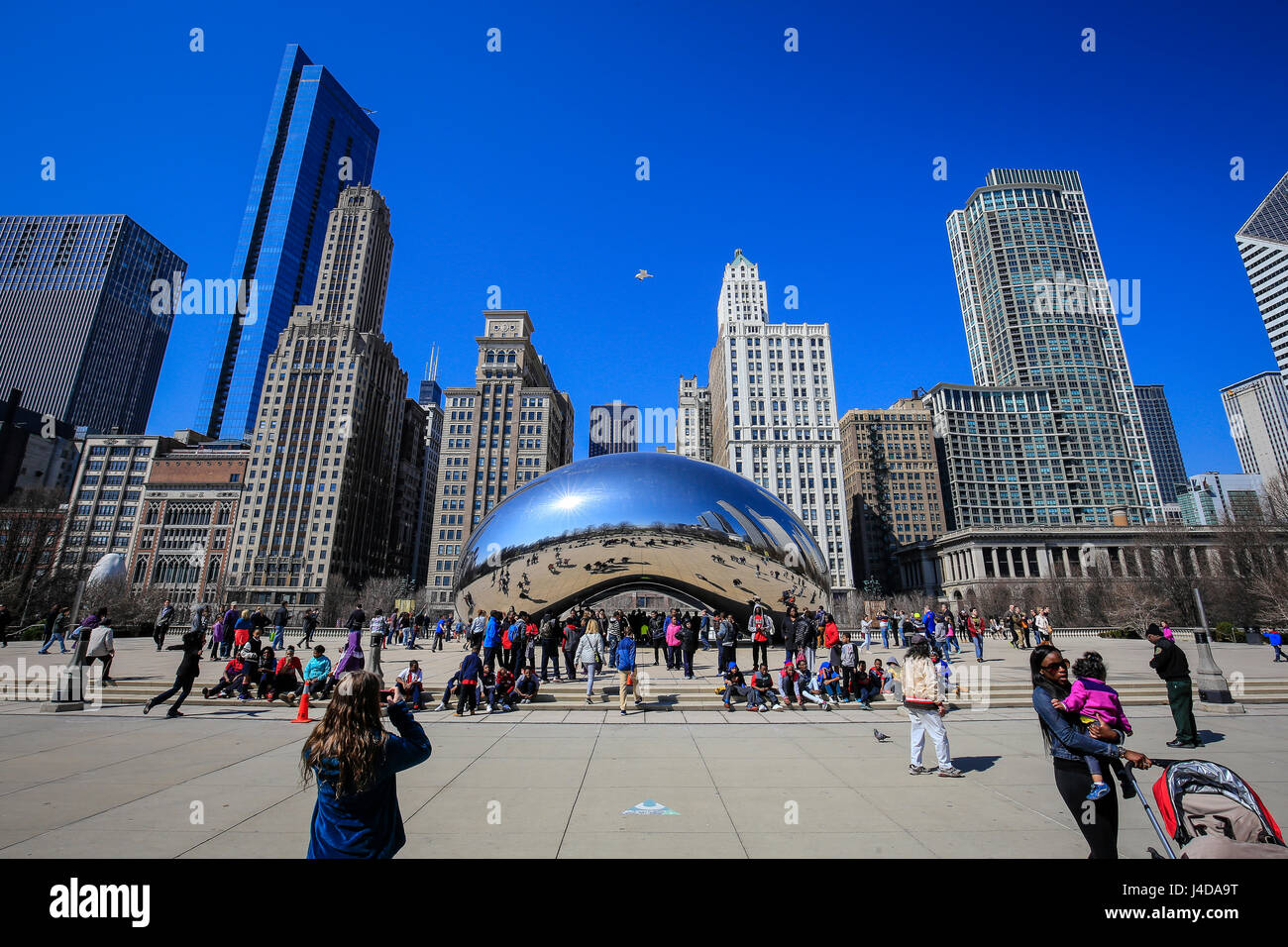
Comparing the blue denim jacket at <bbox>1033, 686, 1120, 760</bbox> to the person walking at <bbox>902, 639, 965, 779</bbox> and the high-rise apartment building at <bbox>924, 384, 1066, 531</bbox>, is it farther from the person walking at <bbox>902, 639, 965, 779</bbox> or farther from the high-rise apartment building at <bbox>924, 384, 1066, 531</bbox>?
the high-rise apartment building at <bbox>924, 384, 1066, 531</bbox>

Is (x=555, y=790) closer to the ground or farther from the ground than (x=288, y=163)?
closer to the ground

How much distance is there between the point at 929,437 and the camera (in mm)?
129625

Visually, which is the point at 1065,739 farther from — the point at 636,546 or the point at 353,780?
the point at 636,546

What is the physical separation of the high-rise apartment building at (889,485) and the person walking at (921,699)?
414 feet

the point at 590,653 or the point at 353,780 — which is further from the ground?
the point at 590,653

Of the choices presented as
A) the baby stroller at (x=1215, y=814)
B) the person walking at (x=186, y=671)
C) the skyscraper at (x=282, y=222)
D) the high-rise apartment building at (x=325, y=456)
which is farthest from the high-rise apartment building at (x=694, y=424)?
the baby stroller at (x=1215, y=814)

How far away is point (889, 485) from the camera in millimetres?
128750

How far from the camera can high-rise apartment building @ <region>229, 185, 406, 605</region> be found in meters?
94.5

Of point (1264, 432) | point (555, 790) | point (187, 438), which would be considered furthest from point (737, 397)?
point (1264, 432)

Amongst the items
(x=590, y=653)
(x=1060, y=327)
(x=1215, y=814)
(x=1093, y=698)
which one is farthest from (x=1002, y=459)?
(x=1215, y=814)

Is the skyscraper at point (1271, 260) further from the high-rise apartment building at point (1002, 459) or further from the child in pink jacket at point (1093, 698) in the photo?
the child in pink jacket at point (1093, 698)

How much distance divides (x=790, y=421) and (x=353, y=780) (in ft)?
348
